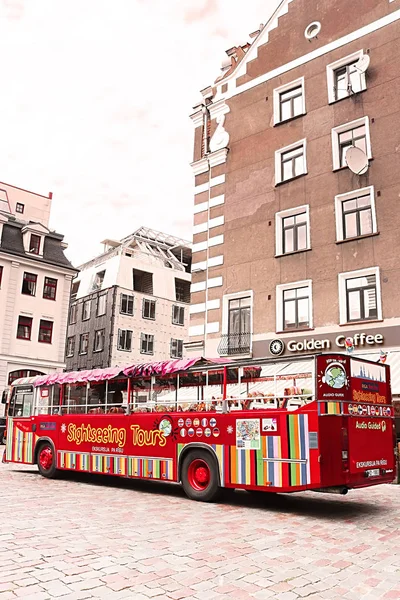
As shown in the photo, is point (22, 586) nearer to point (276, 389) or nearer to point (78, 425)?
point (276, 389)

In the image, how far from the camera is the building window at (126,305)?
146 feet

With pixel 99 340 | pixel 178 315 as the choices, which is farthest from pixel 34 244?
pixel 178 315

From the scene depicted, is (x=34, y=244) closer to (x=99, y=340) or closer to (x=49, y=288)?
(x=49, y=288)

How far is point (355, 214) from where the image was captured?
63.0 ft

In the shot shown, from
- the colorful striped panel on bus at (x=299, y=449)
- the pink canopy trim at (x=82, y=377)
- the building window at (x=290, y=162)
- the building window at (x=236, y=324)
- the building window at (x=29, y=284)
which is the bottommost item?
the colorful striped panel on bus at (x=299, y=449)

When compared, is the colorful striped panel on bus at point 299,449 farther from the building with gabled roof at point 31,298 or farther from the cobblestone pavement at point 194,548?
the building with gabled roof at point 31,298

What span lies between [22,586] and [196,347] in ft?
57.2

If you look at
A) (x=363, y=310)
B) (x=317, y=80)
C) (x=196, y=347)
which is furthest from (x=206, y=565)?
(x=317, y=80)

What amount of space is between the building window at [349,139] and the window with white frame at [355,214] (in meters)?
1.33

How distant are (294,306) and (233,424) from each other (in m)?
9.19

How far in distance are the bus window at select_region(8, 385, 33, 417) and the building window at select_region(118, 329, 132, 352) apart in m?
25.6

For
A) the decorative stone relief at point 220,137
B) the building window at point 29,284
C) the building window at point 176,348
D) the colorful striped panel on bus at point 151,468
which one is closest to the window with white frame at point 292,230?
the decorative stone relief at point 220,137

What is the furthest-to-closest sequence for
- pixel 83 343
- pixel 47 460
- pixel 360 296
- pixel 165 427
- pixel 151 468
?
pixel 83 343
pixel 360 296
pixel 47 460
pixel 151 468
pixel 165 427

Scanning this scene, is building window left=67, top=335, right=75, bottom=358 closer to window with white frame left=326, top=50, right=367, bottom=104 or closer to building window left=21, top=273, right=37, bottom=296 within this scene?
building window left=21, top=273, right=37, bottom=296
